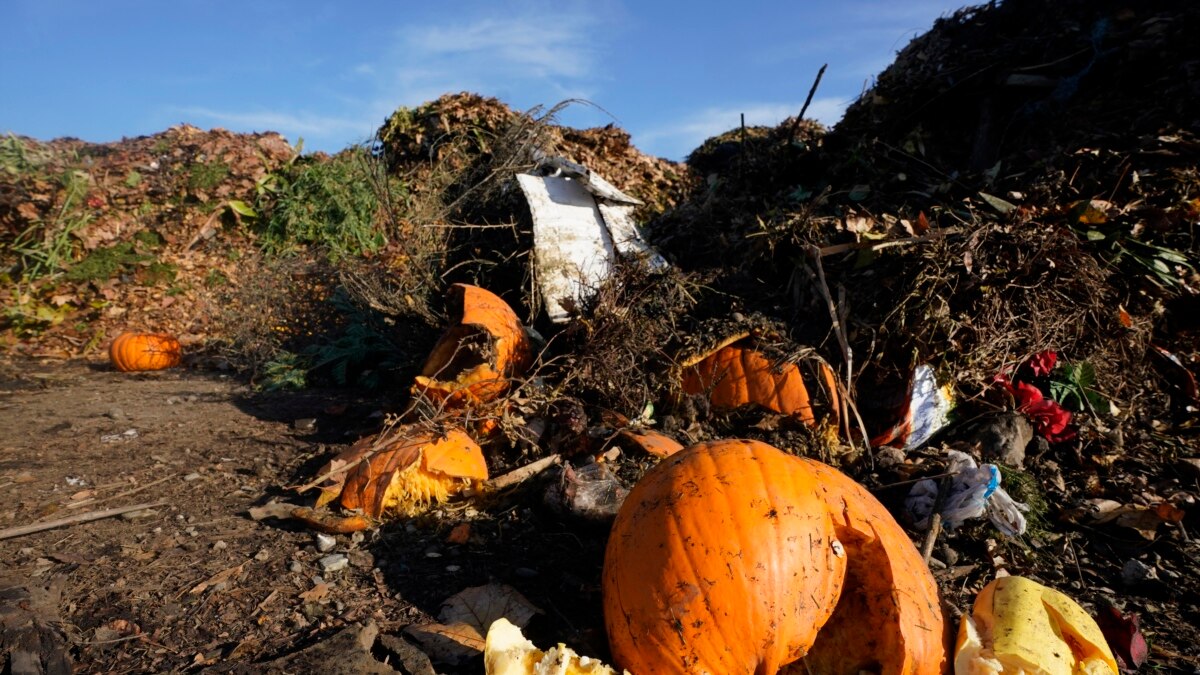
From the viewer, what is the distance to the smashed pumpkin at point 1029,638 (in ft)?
7.21

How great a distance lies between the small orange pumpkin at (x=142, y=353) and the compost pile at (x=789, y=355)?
0.35 m

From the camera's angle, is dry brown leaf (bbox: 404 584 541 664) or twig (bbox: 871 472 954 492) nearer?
dry brown leaf (bbox: 404 584 541 664)

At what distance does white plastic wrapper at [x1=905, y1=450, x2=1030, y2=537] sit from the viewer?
11.3 ft

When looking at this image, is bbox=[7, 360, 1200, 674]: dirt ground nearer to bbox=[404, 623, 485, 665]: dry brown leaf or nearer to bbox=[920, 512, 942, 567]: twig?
bbox=[404, 623, 485, 665]: dry brown leaf

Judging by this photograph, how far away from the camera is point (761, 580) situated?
217 cm

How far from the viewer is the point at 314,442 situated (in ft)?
15.9

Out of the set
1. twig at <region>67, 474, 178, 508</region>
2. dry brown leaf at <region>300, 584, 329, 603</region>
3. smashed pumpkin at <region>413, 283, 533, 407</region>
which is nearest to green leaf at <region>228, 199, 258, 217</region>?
smashed pumpkin at <region>413, 283, 533, 407</region>

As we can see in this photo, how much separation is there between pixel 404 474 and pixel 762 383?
2.20 meters

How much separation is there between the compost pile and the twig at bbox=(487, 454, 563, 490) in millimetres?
17

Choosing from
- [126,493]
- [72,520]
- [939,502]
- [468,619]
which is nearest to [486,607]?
[468,619]

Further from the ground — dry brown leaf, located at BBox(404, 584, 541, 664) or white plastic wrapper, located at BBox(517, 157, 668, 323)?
white plastic wrapper, located at BBox(517, 157, 668, 323)

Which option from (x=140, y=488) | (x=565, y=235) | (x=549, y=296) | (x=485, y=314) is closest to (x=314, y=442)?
(x=140, y=488)

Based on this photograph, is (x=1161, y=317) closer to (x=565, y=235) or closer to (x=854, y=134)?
(x=854, y=134)

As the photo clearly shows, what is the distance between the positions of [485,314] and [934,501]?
302cm
